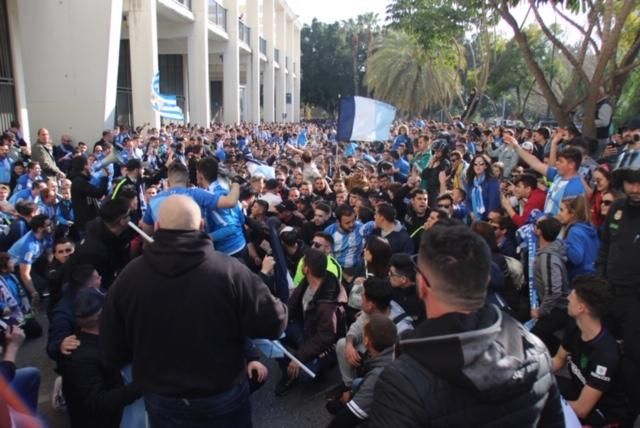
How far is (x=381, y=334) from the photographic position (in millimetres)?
3092

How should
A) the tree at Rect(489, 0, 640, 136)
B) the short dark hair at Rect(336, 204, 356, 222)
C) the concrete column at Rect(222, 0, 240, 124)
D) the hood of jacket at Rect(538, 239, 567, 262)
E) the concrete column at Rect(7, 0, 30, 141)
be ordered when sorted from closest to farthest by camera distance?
the hood of jacket at Rect(538, 239, 567, 262)
the short dark hair at Rect(336, 204, 356, 222)
the tree at Rect(489, 0, 640, 136)
the concrete column at Rect(7, 0, 30, 141)
the concrete column at Rect(222, 0, 240, 124)

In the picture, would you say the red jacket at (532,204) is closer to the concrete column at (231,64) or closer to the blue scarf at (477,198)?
the blue scarf at (477,198)

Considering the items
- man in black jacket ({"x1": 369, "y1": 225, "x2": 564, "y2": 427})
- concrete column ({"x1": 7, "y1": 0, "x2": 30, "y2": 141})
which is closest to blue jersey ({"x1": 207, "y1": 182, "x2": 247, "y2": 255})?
man in black jacket ({"x1": 369, "y1": 225, "x2": 564, "y2": 427})

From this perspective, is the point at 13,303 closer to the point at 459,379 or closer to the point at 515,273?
the point at 515,273

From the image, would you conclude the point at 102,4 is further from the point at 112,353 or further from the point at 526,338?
the point at 526,338

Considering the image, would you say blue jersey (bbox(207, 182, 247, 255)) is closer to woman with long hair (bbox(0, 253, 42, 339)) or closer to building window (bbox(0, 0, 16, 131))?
woman with long hair (bbox(0, 253, 42, 339))

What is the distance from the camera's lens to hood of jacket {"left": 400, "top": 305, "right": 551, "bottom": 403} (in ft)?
4.67

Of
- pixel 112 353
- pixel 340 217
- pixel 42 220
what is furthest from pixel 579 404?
pixel 42 220

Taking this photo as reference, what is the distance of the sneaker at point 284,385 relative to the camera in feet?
14.5

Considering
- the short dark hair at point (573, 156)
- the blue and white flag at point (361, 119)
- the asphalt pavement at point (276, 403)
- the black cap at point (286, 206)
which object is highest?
the blue and white flag at point (361, 119)

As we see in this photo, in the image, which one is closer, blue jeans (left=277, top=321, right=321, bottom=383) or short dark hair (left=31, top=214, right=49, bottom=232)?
blue jeans (left=277, top=321, right=321, bottom=383)

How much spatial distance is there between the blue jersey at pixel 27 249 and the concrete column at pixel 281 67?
37877 mm

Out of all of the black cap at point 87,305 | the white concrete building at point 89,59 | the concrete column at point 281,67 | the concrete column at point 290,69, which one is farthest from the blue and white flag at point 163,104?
the concrete column at point 290,69

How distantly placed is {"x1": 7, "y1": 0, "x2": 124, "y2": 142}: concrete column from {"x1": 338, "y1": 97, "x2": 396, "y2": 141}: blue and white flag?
6.66 m
